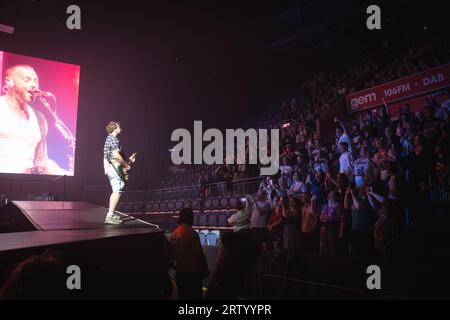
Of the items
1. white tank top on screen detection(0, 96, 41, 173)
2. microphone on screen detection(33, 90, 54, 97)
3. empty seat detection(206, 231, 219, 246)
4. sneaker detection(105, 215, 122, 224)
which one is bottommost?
empty seat detection(206, 231, 219, 246)

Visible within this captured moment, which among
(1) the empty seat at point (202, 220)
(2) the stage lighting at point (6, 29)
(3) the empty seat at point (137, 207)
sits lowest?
(1) the empty seat at point (202, 220)

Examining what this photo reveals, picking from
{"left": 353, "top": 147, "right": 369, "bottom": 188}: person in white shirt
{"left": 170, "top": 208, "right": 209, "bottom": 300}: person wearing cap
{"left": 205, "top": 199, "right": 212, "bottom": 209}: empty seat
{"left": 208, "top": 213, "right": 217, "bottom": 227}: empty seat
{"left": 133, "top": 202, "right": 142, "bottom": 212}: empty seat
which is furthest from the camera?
{"left": 133, "top": 202, "right": 142, "bottom": 212}: empty seat

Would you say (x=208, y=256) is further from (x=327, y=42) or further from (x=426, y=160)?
(x=327, y=42)

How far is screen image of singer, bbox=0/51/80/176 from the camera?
10.8 metres

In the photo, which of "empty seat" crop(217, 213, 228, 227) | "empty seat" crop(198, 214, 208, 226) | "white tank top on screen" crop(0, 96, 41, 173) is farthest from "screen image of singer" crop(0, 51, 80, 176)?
"empty seat" crop(217, 213, 228, 227)

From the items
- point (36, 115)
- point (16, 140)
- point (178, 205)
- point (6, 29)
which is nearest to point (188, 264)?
point (178, 205)

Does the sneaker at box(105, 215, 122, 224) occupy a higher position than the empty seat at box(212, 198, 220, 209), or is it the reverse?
the empty seat at box(212, 198, 220, 209)

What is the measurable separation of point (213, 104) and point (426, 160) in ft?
38.2

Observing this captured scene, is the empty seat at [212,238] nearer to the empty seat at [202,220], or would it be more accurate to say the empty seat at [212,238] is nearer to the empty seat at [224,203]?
the empty seat at [202,220]

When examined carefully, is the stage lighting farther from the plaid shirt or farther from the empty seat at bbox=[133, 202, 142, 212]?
the plaid shirt

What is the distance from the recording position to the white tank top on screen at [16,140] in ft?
34.8

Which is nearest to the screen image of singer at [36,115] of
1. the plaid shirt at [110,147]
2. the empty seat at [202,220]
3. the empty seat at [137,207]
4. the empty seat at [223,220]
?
the empty seat at [137,207]
